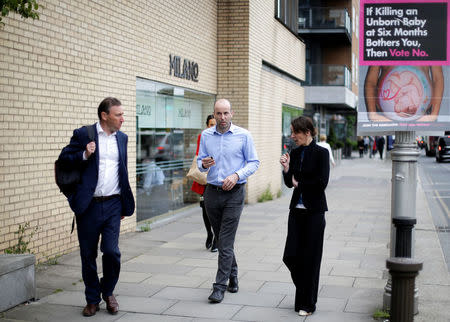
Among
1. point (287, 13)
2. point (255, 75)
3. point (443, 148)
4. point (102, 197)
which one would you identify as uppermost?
point (287, 13)

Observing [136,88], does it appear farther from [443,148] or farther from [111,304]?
[443,148]

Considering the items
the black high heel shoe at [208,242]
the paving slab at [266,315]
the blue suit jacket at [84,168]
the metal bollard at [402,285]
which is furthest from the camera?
the black high heel shoe at [208,242]

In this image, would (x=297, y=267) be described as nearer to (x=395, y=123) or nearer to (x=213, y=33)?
(x=395, y=123)

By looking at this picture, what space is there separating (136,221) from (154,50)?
290 cm

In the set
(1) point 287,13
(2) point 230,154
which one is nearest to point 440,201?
(1) point 287,13

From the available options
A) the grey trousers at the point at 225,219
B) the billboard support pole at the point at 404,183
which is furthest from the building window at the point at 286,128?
the billboard support pole at the point at 404,183

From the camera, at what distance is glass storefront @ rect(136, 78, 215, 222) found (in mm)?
10297

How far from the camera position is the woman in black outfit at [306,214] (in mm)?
5297

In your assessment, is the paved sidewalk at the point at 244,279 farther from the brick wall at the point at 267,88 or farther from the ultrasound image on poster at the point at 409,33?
the brick wall at the point at 267,88

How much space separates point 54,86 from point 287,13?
12215mm

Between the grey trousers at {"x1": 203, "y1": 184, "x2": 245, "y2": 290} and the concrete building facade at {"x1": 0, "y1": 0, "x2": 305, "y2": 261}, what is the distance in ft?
7.84

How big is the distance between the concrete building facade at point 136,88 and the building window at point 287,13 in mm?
546

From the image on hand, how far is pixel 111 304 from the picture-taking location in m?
5.38

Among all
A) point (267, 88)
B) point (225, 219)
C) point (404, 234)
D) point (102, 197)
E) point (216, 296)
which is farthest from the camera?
point (267, 88)
